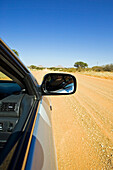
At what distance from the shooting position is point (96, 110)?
5.20m

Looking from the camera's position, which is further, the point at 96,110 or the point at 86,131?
the point at 96,110

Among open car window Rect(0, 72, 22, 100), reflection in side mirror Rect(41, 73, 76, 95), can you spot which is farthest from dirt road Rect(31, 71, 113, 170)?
open car window Rect(0, 72, 22, 100)

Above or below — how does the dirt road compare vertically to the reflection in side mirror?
below

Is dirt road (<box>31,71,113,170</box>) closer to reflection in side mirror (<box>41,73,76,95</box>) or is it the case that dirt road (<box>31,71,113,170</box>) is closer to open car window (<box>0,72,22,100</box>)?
reflection in side mirror (<box>41,73,76,95</box>)

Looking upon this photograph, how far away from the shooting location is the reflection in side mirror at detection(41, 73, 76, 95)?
1975 mm

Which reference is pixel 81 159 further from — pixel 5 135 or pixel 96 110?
pixel 96 110

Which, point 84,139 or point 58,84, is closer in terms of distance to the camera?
point 58,84

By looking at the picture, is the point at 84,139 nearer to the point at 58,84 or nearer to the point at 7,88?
the point at 58,84

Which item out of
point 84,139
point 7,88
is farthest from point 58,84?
point 84,139

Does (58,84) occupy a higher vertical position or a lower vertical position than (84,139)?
higher

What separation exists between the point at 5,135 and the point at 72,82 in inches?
61.4

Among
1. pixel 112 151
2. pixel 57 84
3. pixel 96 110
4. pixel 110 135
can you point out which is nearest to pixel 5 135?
pixel 57 84

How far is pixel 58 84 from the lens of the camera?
2.30 metres

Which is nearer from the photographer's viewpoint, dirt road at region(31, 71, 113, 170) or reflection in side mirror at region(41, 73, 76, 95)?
reflection in side mirror at region(41, 73, 76, 95)
